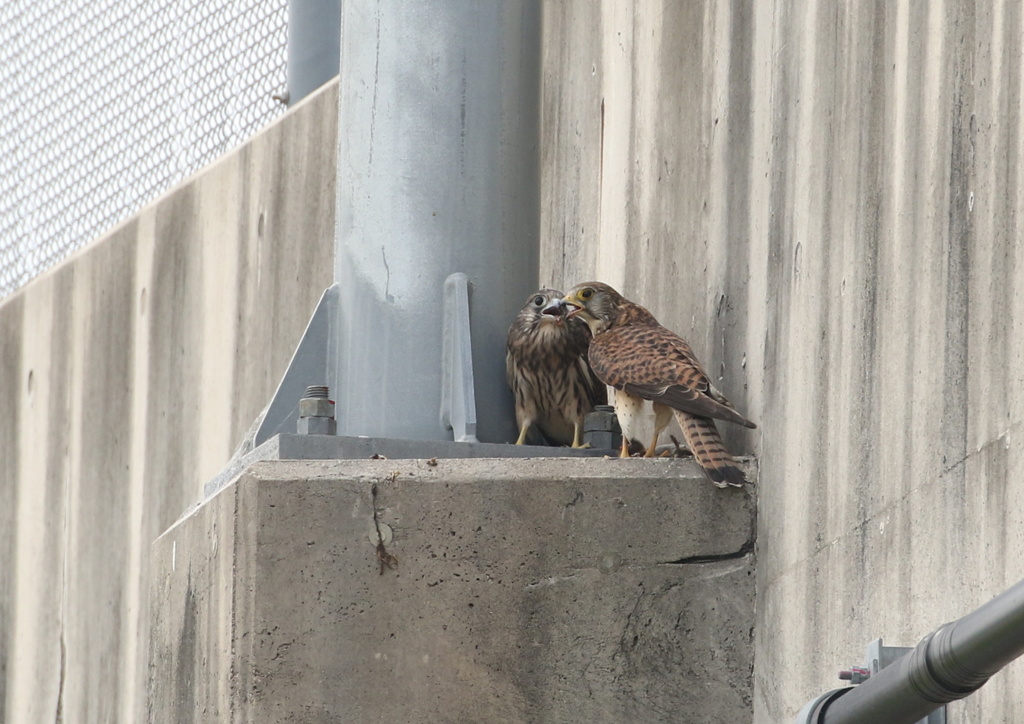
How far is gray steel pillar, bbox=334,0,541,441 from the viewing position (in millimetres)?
4348

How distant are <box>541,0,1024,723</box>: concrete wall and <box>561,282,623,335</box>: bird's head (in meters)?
0.19

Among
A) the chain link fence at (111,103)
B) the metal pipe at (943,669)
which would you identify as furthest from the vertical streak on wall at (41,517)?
the metal pipe at (943,669)

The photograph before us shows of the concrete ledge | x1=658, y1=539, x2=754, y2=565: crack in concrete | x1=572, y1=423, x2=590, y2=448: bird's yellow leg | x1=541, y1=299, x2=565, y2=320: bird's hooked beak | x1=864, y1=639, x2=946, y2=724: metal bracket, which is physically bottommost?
x1=864, y1=639, x2=946, y2=724: metal bracket

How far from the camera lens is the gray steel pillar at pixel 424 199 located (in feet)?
14.3

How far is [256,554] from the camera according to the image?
12.7ft

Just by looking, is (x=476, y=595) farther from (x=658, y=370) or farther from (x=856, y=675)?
(x=856, y=675)

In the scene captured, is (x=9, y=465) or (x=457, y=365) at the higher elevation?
(x=457, y=365)

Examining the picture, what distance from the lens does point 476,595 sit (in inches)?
156

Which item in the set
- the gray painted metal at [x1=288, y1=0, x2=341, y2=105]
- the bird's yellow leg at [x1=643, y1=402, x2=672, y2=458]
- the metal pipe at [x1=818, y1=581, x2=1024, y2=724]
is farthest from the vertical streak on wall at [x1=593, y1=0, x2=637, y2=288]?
the metal pipe at [x1=818, y1=581, x2=1024, y2=724]

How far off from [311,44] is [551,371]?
9.38 ft

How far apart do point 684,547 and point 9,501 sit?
193 inches

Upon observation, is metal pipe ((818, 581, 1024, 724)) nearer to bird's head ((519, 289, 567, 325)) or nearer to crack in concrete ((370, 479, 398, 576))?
crack in concrete ((370, 479, 398, 576))

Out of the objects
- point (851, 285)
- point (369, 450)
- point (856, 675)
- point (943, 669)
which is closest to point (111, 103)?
point (369, 450)

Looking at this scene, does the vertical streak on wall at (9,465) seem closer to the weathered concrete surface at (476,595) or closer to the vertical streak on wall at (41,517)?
the vertical streak on wall at (41,517)
